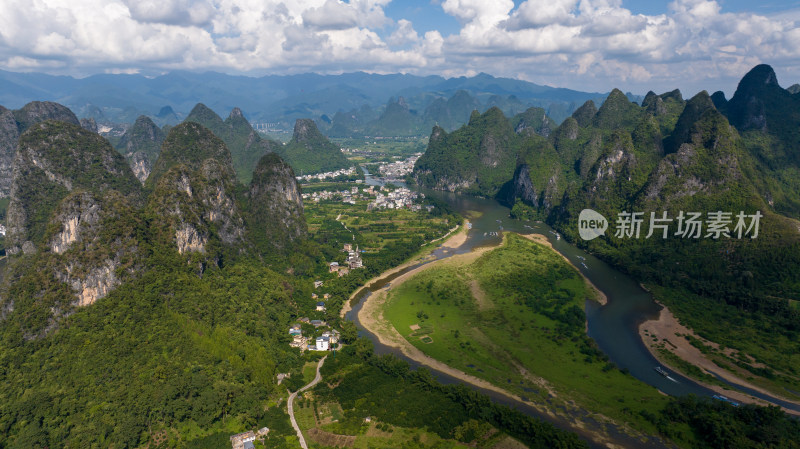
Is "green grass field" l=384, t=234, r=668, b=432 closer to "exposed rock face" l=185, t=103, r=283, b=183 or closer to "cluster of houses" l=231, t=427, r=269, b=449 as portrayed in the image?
"cluster of houses" l=231, t=427, r=269, b=449

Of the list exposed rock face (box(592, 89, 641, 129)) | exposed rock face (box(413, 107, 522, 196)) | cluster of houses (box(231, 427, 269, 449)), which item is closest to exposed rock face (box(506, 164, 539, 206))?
exposed rock face (box(413, 107, 522, 196))

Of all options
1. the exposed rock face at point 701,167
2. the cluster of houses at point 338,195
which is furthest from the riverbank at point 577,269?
the cluster of houses at point 338,195

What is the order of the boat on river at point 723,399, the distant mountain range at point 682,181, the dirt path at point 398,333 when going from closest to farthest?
the boat on river at point 723,399 < the dirt path at point 398,333 < the distant mountain range at point 682,181

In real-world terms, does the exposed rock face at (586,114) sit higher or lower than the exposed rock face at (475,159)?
higher

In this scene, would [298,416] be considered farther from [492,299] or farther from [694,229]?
[694,229]

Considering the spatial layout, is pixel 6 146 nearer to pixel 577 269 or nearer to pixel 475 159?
pixel 577 269

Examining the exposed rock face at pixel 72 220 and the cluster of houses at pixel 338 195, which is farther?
the cluster of houses at pixel 338 195

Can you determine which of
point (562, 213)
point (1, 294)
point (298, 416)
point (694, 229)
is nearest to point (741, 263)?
point (694, 229)

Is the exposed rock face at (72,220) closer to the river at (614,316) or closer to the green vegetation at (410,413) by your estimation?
the green vegetation at (410,413)
